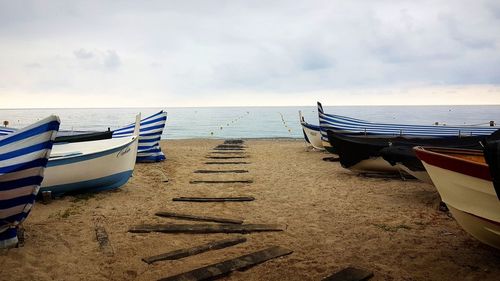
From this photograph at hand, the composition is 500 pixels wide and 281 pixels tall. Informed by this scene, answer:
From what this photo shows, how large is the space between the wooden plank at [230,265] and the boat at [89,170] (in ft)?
17.3

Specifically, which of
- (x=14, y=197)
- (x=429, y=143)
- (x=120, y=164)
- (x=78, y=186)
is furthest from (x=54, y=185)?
(x=429, y=143)

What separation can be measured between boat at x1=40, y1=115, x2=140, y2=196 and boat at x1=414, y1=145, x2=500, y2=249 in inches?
283

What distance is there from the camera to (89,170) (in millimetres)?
9125

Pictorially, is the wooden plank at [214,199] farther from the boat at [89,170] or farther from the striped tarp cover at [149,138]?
the striped tarp cover at [149,138]

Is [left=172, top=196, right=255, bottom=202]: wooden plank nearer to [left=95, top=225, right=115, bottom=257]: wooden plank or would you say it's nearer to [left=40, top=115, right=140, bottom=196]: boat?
[left=40, top=115, right=140, bottom=196]: boat

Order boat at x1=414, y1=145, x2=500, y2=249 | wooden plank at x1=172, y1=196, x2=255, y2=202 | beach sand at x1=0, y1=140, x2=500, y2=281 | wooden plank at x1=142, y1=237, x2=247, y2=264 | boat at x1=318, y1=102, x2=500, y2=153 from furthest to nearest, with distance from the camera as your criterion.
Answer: boat at x1=318, y1=102, x2=500, y2=153 < wooden plank at x1=172, y1=196, x2=255, y2=202 < wooden plank at x1=142, y1=237, x2=247, y2=264 < beach sand at x1=0, y1=140, x2=500, y2=281 < boat at x1=414, y1=145, x2=500, y2=249

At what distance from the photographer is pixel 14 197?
17.5 feet

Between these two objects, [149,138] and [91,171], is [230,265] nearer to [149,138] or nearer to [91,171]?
[91,171]

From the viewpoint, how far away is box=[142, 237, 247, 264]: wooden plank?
538 cm

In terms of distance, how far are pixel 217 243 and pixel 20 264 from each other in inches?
108

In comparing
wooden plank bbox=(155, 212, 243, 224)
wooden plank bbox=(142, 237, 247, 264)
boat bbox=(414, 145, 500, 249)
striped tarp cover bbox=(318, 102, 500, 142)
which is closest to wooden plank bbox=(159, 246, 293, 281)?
wooden plank bbox=(142, 237, 247, 264)

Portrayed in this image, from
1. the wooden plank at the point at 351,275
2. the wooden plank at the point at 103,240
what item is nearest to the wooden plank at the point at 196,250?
the wooden plank at the point at 103,240

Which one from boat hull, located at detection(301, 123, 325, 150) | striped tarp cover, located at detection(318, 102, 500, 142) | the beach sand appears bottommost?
A: the beach sand

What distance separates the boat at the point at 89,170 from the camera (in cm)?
862
